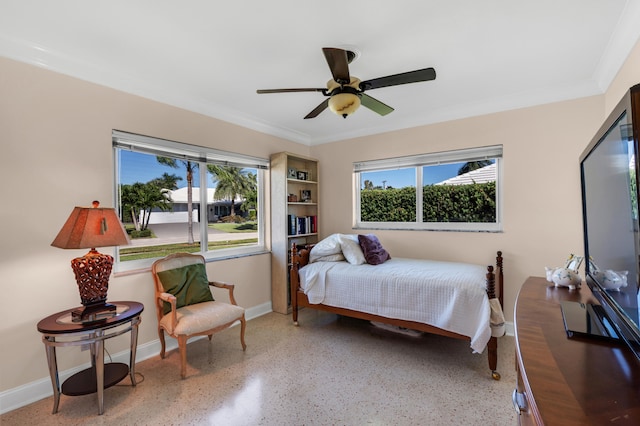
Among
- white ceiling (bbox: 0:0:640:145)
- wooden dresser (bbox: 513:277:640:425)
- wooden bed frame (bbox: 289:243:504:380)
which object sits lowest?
wooden bed frame (bbox: 289:243:504:380)

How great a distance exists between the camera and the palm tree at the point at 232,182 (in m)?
3.41

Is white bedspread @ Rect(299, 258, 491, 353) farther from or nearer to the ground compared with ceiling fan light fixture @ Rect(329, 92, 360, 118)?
nearer to the ground

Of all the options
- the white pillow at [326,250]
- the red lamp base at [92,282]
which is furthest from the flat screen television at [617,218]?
the red lamp base at [92,282]

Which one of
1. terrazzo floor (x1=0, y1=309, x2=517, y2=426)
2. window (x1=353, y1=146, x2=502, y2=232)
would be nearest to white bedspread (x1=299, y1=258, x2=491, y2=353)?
terrazzo floor (x1=0, y1=309, x2=517, y2=426)

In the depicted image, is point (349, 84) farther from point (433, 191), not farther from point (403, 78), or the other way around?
point (433, 191)

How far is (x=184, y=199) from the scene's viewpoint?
10.1 feet

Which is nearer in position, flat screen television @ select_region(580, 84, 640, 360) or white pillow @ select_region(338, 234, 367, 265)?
flat screen television @ select_region(580, 84, 640, 360)

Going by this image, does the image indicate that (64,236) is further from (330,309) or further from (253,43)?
(330,309)

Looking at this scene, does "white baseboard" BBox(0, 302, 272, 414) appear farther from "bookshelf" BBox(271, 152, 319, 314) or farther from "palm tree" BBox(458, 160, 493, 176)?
"palm tree" BBox(458, 160, 493, 176)

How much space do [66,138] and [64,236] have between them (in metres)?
0.83

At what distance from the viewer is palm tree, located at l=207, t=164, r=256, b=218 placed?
341 centimetres

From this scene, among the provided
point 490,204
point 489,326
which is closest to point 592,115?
point 490,204

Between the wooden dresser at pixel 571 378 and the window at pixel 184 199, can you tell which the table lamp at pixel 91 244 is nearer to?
the window at pixel 184 199

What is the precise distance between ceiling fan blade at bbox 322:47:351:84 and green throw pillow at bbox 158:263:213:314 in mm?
2153
